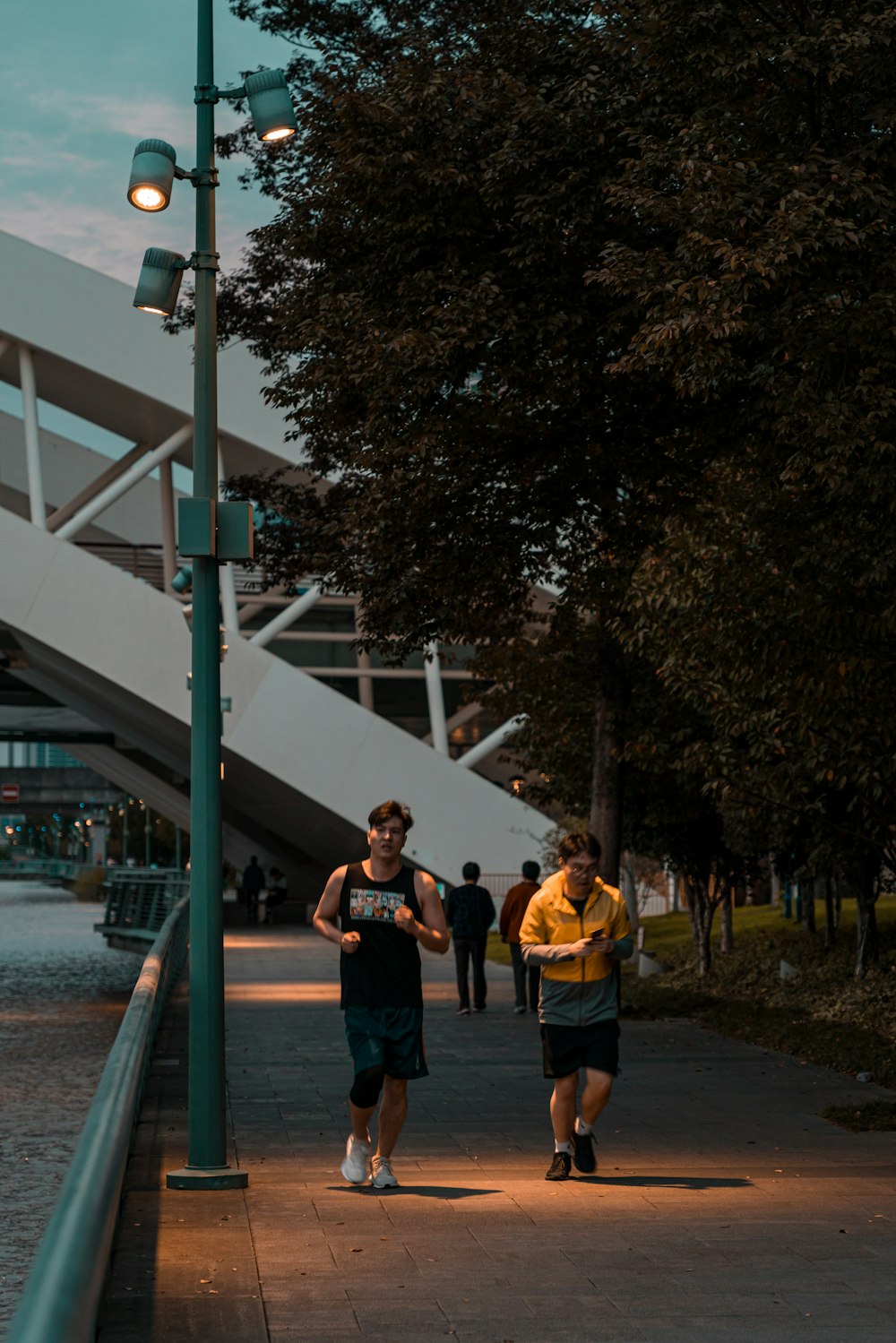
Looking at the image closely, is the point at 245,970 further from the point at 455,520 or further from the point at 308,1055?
the point at 455,520

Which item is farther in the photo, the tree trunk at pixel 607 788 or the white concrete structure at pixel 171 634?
the white concrete structure at pixel 171 634

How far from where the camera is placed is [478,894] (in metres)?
19.6

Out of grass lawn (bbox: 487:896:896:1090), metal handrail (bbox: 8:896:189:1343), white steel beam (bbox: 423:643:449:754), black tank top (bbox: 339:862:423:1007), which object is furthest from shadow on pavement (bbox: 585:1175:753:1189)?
white steel beam (bbox: 423:643:449:754)

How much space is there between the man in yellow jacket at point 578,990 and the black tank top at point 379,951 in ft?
2.42

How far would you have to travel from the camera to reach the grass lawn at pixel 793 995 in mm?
15305

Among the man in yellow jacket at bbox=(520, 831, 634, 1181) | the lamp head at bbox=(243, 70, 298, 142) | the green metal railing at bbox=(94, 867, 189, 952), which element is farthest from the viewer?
the green metal railing at bbox=(94, 867, 189, 952)

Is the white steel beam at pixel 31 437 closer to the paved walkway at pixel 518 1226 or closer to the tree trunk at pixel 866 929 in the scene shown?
the tree trunk at pixel 866 929

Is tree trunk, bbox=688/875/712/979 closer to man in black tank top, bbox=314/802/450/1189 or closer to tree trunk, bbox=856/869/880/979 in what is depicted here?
tree trunk, bbox=856/869/880/979

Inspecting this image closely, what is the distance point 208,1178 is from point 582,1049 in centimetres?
194

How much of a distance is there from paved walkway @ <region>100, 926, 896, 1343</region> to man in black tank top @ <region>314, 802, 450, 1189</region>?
0.55m

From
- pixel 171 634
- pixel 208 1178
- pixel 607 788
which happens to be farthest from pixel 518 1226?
pixel 171 634

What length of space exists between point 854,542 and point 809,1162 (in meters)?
3.29

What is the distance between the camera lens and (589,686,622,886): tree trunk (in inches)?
720

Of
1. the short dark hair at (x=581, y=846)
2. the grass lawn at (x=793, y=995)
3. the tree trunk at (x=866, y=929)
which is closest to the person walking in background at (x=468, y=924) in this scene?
the grass lawn at (x=793, y=995)
